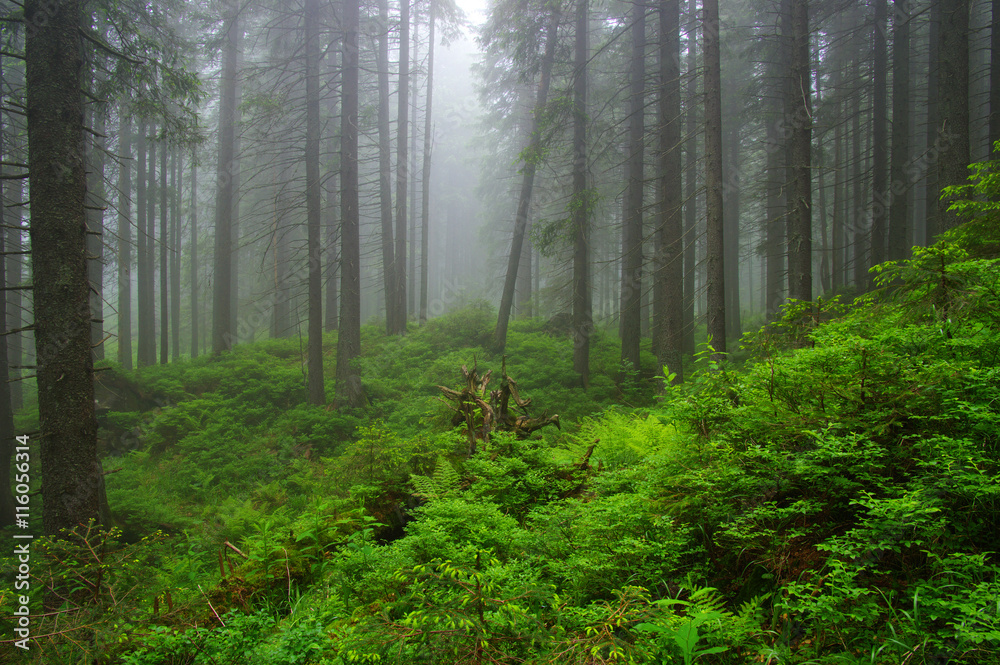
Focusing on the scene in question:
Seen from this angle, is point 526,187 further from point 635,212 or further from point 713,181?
point 713,181

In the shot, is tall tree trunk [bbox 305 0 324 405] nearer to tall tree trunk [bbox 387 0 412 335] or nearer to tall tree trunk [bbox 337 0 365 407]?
tall tree trunk [bbox 337 0 365 407]

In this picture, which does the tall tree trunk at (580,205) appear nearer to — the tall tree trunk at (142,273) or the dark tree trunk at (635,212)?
the dark tree trunk at (635,212)

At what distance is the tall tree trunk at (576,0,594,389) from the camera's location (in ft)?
40.8

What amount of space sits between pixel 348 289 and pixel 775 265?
1616 centimetres

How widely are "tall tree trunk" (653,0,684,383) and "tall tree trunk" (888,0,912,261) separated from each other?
21.2 feet

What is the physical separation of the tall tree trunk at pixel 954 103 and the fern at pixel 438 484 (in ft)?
32.8

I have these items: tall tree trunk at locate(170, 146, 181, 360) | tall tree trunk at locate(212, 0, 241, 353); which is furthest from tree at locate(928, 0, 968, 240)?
tall tree trunk at locate(170, 146, 181, 360)

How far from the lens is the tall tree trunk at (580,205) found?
12422mm

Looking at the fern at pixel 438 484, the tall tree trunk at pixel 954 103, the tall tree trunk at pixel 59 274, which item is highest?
the tall tree trunk at pixel 954 103

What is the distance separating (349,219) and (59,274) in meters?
7.47

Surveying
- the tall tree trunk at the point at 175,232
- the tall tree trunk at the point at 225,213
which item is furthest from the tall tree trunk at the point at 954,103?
the tall tree trunk at the point at 175,232

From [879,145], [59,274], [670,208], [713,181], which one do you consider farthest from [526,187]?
[59,274]

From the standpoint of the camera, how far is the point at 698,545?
2.88 metres

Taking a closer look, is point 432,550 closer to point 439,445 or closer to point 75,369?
point 439,445
